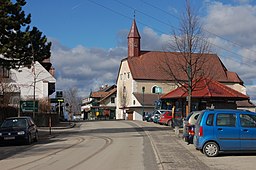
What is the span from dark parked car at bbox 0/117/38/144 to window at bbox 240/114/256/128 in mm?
12596

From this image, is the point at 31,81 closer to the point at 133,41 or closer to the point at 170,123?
the point at 170,123

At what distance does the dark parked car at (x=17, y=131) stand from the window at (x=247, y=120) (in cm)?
1260

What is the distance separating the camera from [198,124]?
55.1 ft

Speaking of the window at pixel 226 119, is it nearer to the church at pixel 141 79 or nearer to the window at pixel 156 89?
the church at pixel 141 79

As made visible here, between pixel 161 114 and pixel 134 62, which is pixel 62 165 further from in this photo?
pixel 134 62

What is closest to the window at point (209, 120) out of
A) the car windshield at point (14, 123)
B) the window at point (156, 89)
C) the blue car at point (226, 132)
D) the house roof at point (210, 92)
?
the blue car at point (226, 132)

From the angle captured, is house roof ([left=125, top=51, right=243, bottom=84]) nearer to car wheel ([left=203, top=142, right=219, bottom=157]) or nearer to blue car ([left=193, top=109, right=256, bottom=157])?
blue car ([left=193, top=109, right=256, bottom=157])

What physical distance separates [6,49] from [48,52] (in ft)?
12.6

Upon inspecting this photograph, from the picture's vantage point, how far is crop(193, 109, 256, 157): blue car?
1609cm

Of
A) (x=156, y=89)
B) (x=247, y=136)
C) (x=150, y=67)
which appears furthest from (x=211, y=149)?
(x=150, y=67)

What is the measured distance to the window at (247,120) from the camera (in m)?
16.3

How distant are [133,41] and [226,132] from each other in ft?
250

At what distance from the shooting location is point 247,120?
53.8ft

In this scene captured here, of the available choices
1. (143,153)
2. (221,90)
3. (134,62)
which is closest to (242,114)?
(143,153)
